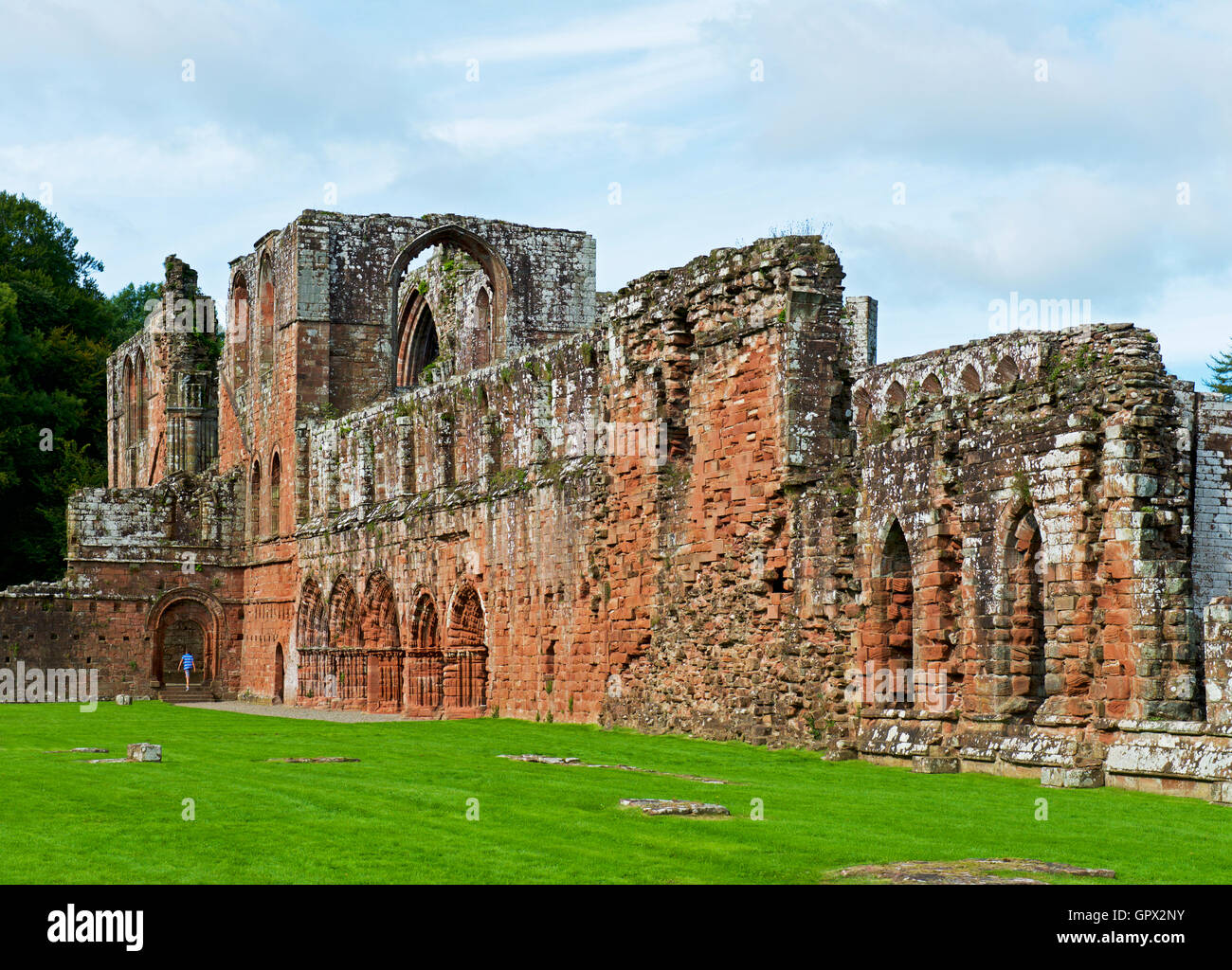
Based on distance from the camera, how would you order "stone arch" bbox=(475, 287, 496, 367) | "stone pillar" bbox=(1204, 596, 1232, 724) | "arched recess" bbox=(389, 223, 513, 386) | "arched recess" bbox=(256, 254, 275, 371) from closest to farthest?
"stone pillar" bbox=(1204, 596, 1232, 724) → "arched recess" bbox=(389, 223, 513, 386) → "stone arch" bbox=(475, 287, 496, 367) → "arched recess" bbox=(256, 254, 275, 371)

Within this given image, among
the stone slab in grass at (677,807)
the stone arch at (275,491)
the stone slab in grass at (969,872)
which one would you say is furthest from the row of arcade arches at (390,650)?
the stone slab in grass at (969,872)

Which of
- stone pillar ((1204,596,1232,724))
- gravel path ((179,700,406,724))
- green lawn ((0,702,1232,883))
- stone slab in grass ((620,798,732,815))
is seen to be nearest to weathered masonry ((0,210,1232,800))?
stone pillar ((1204,596,1232,724))

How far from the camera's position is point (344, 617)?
129ft

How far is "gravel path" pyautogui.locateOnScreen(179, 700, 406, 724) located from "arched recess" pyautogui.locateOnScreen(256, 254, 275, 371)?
880 centimetres

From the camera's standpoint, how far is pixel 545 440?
30.4 metres

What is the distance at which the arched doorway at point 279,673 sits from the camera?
4403 cm

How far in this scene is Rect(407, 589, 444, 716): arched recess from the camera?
113 feet

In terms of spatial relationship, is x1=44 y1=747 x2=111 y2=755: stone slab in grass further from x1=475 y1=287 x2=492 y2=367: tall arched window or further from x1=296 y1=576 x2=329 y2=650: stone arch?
x1=475 y1=287 x2=492 y2=367: tall arched window

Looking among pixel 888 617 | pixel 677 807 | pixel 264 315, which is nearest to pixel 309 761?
pixel 677 807

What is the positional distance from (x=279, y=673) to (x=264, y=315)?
360 inches

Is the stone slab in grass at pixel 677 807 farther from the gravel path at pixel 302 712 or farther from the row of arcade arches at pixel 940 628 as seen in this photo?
the gravel path at pixel 302 712

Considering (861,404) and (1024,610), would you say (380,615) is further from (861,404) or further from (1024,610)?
(1024,610)
